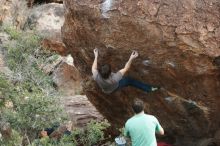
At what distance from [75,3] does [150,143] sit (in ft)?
10.9

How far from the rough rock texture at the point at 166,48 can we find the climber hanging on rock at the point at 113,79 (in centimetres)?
14

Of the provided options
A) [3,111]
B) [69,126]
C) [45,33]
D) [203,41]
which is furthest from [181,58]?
[45,33]

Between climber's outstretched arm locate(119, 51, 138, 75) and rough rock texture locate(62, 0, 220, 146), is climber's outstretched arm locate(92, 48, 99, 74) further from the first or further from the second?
climber's outstretched arm locate(119, 51, 138, 75)

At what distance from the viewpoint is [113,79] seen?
870cm

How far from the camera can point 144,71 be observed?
28.7 ft

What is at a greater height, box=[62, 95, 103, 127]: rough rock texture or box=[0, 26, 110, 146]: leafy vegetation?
box=[0, 26, 110, 146]: leafy vegetation

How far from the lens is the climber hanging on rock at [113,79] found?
28.2 feet

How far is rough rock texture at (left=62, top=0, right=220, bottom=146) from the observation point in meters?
7.84

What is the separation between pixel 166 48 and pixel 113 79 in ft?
3.79

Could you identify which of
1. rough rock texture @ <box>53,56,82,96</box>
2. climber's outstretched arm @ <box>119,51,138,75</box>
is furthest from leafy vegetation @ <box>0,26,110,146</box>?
rough rock texture @ <box>53,56,82,96</box>

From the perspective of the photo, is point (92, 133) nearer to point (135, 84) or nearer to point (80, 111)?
point (135, 84)

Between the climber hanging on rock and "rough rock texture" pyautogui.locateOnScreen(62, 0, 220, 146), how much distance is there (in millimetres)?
137

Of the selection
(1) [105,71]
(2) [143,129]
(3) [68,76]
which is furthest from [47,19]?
(2) [143,129]

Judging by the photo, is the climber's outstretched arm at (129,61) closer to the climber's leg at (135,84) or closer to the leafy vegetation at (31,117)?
the climber's leg at (135,84)
